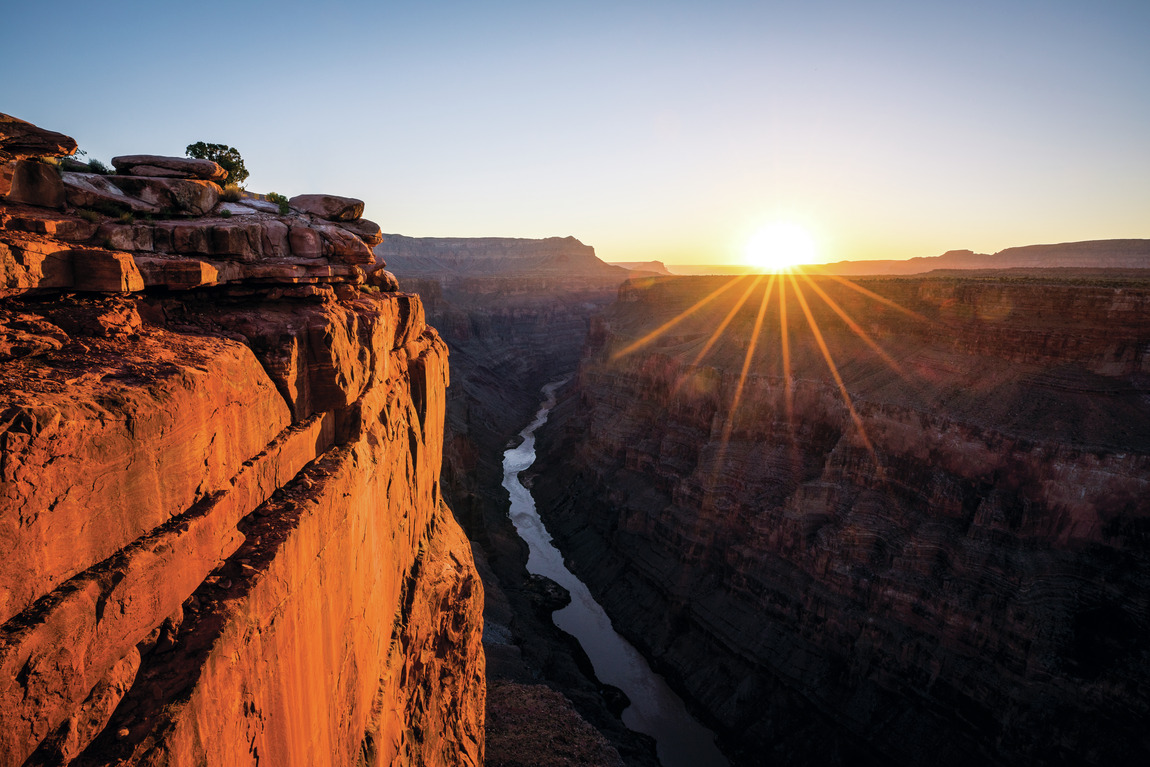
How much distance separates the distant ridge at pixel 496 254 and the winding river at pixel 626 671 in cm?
11684

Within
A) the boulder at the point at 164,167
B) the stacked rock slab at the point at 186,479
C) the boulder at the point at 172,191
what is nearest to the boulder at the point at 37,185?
the stacked rock slab at the point at 186,479

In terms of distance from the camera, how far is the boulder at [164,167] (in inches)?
352

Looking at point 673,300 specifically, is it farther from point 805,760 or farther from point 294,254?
point 294,254

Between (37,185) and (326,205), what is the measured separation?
232 inches

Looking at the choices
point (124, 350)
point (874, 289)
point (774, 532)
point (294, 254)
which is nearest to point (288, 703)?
point (124, 350)

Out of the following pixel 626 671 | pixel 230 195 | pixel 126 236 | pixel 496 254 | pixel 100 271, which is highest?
pixel 496 254

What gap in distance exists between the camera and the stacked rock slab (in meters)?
4.06

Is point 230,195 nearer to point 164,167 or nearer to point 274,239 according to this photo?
point 164,167

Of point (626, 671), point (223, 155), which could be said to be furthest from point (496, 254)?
point (223, 155)

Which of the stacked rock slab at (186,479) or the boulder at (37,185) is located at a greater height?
the boulder at (37,185)

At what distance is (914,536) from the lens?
26172mm

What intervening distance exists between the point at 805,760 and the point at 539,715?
41.1ft

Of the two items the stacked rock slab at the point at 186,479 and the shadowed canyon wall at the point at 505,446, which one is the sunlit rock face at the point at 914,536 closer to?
the shadowed canyon wall at the point at 505,446

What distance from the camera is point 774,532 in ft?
103
